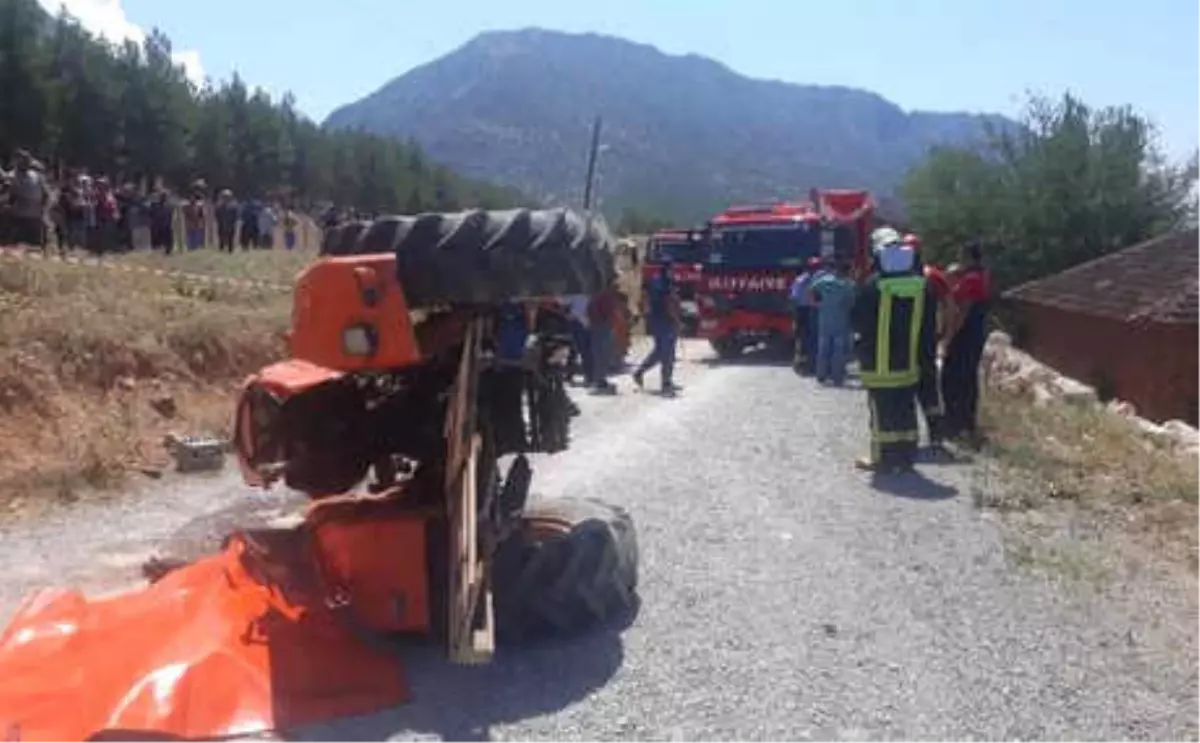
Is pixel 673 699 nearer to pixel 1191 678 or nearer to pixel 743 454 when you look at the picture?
pixel 1191 678

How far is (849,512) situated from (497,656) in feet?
10.9

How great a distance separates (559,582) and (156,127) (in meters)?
42.7

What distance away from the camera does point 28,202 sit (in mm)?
18594

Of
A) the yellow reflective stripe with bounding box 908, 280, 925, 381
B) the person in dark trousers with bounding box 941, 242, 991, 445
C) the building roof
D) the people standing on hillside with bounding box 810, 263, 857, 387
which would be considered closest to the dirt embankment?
the yellow reflective stripe with bounding box 908, 280, 925, 381

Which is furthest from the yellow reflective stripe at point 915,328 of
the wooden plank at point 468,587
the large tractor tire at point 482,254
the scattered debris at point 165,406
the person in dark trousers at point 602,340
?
the scattered debris at point 165,406

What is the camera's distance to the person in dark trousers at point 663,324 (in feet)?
54.9

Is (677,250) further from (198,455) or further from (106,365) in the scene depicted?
(198,455)

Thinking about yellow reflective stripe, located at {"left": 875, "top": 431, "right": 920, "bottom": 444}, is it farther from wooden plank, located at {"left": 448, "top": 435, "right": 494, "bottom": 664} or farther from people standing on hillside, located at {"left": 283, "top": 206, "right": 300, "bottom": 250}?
people standing on hillside, located at {"left": 283, "top": 206, "right": 300, "bottom": 250}

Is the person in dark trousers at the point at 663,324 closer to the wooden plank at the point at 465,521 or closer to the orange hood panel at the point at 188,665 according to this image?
the wooden plank at the point at 465,521

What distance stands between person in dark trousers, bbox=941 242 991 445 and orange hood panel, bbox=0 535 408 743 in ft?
22.3

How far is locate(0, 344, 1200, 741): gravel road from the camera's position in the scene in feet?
15.1

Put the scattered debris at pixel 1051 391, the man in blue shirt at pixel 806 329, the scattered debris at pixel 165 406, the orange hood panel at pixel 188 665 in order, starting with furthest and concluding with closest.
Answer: the man in blue shirt at pixel 806 329
the scattered debris at pixel 1051 391
the scattered debris at pixel 165 406
the orange hood panel at pixel 188 665

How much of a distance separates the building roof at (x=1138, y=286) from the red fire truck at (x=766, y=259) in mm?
7661

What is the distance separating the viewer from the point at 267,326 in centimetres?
1563
